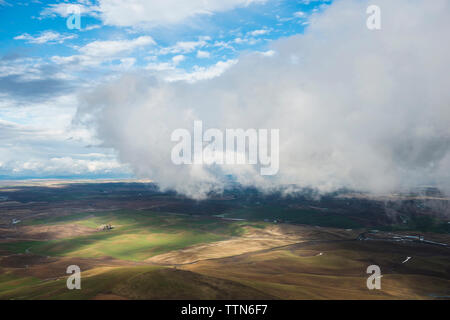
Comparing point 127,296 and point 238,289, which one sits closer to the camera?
point 127,296

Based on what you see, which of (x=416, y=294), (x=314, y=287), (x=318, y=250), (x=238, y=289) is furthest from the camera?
(x=318, y=250)

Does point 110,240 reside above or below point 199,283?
below

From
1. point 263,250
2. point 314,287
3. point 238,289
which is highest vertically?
point 238,289

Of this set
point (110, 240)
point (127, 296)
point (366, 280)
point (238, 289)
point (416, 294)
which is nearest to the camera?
point (127, 296)

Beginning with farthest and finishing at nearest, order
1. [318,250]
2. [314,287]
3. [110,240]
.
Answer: [110,240]
[318,250]
[314,287]
